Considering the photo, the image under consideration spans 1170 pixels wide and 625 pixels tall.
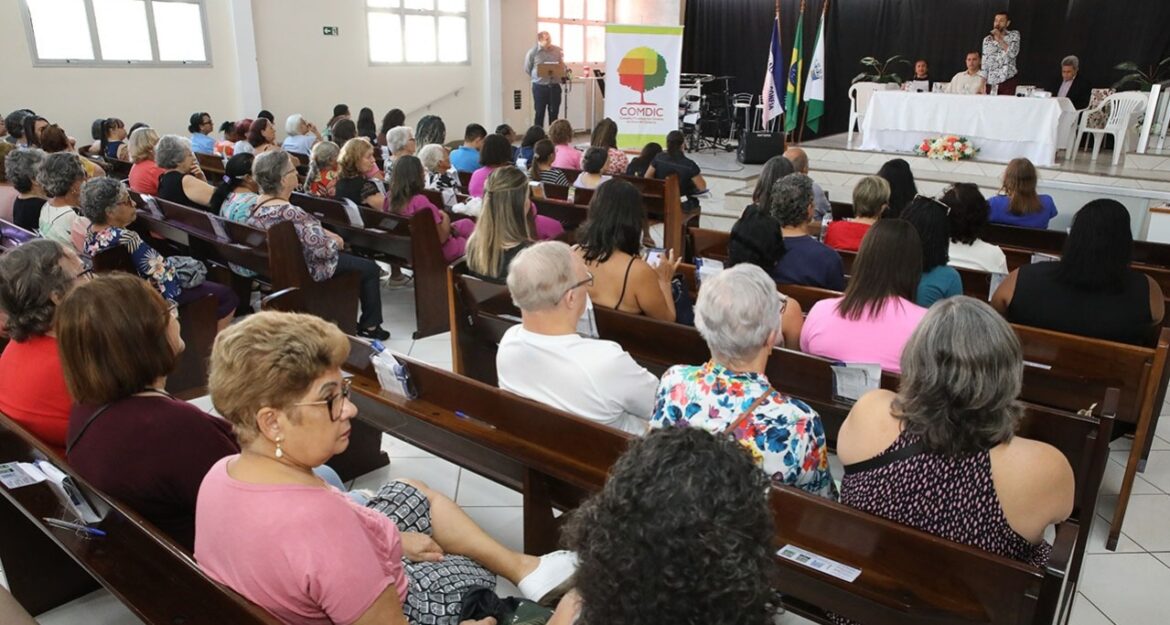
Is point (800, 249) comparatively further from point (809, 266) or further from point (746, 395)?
point (746, 395)

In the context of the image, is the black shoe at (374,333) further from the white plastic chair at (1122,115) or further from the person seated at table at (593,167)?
the white plastic chair at (1122,115)

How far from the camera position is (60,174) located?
3611mm

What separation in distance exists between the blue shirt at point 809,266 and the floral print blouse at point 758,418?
1.44 meters

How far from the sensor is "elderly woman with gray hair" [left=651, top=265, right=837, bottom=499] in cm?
172

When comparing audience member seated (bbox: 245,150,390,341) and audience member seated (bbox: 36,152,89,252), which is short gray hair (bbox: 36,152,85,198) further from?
audience member seated (bbox: 245,150,390,341)

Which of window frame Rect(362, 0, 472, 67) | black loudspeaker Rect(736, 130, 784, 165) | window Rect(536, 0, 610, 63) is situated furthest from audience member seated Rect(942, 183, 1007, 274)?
window Rect(536, 0, 610, 63)

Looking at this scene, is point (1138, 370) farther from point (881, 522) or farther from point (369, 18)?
point (369, 18)

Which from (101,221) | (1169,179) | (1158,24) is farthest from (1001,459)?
(1158,24)

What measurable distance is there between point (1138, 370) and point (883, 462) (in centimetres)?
127

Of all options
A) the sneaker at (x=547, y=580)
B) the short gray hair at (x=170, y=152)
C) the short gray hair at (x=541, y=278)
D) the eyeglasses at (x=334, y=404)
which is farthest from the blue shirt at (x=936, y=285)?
the short gray hair at (x=170, y=152)

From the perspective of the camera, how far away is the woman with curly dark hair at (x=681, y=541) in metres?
0.85

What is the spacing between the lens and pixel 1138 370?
95.0 inches

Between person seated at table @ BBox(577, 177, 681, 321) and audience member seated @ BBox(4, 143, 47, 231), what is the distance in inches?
115

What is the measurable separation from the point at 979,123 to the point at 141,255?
7884mm
